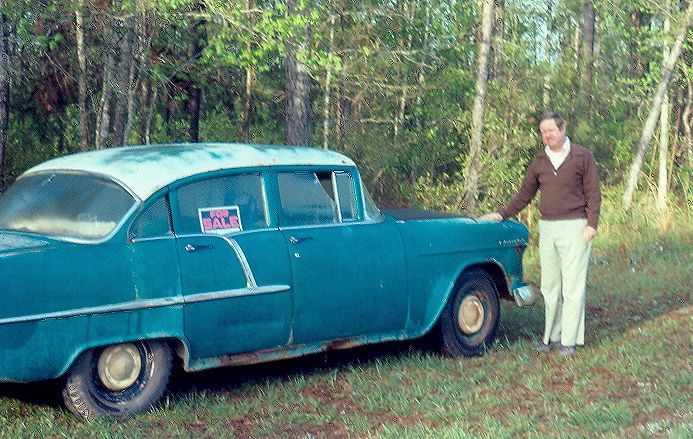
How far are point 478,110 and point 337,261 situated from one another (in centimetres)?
1253

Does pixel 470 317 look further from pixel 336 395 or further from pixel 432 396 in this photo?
pixel 336 395

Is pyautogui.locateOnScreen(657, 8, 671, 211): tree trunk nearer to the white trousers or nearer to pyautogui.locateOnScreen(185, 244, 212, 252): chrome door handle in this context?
the white trousers

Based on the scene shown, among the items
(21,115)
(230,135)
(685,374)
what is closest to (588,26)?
(230,135)

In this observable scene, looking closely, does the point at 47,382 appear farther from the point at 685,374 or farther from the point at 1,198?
the point at 685,374

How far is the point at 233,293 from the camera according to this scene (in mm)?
6996

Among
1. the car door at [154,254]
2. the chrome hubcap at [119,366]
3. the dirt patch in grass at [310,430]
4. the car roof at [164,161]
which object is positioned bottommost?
the dirt patch in grass at [310,430]

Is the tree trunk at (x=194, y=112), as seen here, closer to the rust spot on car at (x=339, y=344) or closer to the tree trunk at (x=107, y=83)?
the tree trunk at (x=107, y=83)

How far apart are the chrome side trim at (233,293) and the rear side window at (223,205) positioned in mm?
399

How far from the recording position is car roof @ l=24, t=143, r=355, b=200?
6.89 metres

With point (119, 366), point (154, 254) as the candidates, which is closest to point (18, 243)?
point (154, 254)

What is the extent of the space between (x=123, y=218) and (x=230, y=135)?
1664 centimetres

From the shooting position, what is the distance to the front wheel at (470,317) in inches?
341

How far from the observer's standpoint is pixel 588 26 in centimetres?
3681

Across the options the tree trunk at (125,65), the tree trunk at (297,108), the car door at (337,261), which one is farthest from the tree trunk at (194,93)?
the car door at (337,261)
